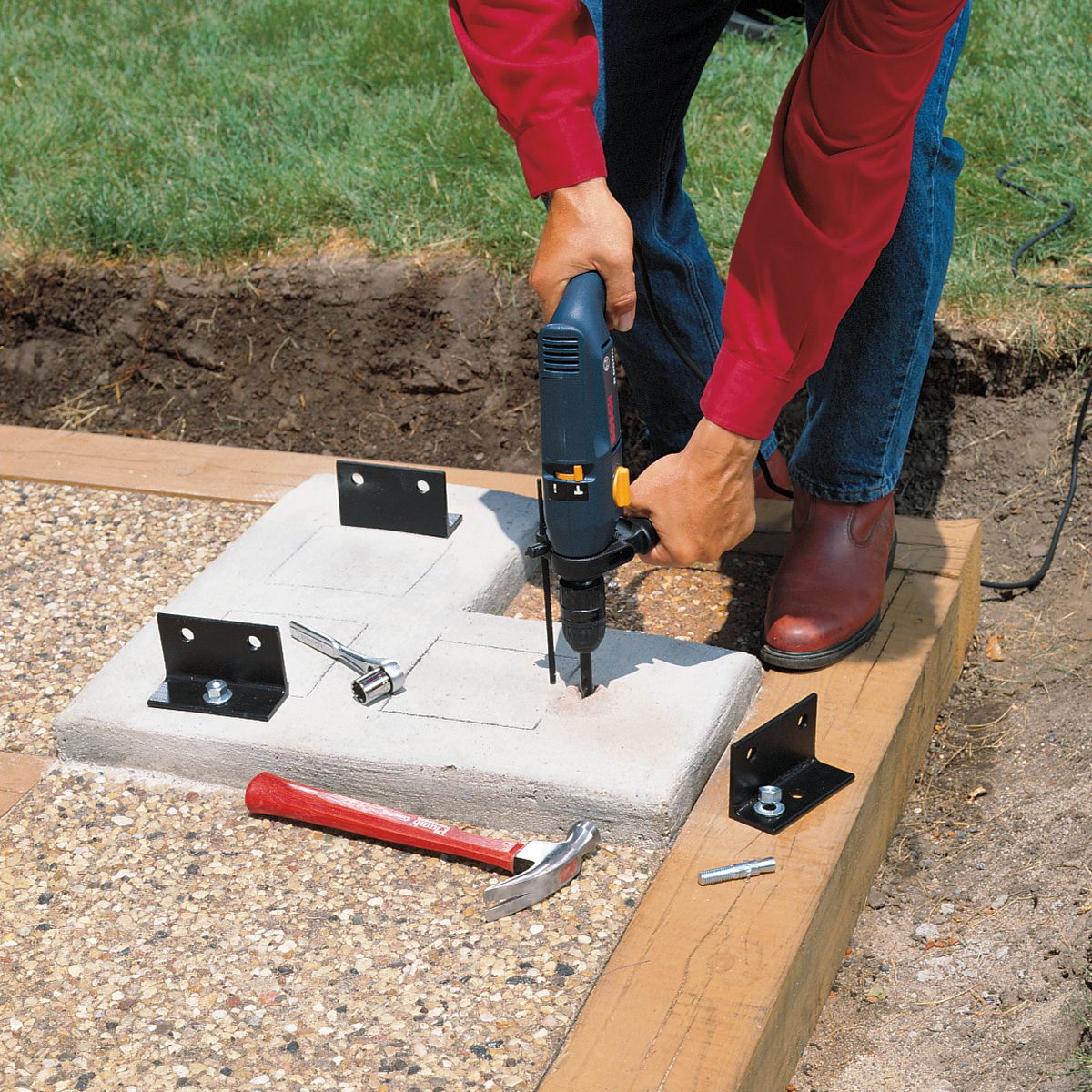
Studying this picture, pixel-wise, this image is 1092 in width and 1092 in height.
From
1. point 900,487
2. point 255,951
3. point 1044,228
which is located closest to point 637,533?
point 255,951

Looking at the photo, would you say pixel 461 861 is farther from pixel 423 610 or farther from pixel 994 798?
pixel 994 798

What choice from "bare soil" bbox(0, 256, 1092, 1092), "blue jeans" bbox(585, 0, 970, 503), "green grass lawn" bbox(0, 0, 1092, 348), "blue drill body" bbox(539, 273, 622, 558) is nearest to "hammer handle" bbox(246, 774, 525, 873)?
"blue drill body" bbox(539, 273, 622, 558)

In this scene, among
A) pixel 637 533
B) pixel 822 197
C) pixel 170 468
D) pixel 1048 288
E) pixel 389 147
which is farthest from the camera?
pixel 389 147

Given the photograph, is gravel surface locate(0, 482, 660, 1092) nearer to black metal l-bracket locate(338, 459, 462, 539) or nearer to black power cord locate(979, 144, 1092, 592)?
black metal l-bracket locate(338, 459, 462, 539)

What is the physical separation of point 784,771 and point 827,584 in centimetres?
45

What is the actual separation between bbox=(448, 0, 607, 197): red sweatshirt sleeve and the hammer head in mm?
1025

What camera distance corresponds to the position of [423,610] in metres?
2.51

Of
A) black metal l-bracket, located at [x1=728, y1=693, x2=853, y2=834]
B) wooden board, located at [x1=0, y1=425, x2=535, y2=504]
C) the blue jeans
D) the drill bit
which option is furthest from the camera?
wooden board, located at [x1=0, y1=425, x2=535, y2=504]

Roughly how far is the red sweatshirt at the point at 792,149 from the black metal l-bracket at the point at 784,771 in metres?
0.50

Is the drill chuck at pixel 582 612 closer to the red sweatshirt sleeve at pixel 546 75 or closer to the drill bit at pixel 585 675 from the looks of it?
the drill bit at pixel 585 675

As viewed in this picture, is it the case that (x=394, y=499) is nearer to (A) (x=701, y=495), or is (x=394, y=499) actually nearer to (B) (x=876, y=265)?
(A) (x=701, y=495)

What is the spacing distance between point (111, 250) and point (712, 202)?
6.47ft

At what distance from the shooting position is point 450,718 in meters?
2.20

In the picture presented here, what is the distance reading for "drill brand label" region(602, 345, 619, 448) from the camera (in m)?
2.02
